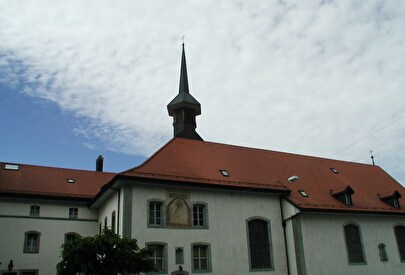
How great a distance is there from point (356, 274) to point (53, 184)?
68.0 feet

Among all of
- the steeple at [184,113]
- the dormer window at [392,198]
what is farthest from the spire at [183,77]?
the dormer window at [392,198]

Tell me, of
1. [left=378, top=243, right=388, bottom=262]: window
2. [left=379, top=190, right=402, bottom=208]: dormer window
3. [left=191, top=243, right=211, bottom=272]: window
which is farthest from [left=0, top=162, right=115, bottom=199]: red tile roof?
[left=379, top=190, right=402, bottom=208]: dormer window

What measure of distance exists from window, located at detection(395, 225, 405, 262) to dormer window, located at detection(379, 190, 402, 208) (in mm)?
1504

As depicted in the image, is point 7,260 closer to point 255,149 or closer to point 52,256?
point 52,256

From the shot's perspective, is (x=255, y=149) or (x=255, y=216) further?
(x=255, y=149)

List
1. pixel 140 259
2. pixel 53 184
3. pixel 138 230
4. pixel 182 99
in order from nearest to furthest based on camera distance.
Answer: pixel 140 259, pixel 138 230, pixel 53 184, pixel 182 99

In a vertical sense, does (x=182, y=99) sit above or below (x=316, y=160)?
above

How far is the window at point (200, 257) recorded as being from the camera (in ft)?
71.4

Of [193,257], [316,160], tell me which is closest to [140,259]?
[193,257]

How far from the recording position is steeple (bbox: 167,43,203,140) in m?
31.4

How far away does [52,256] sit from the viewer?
26594 millimetres

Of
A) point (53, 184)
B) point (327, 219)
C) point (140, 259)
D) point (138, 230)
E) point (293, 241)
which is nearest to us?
point (140, 259)

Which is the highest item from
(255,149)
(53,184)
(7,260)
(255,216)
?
(255,149)

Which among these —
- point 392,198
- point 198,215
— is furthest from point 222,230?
point 392,198
